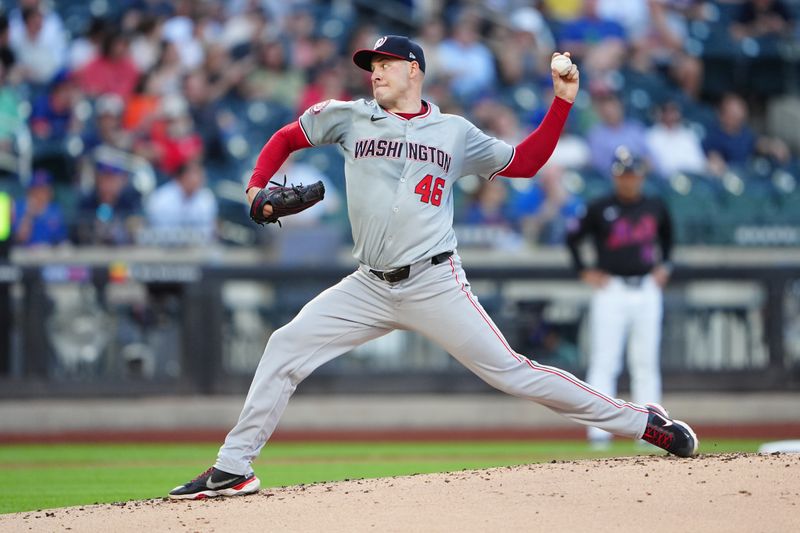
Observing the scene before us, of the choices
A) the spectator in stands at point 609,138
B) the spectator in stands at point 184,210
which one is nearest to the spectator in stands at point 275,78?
the spectator in stands at point 184,210

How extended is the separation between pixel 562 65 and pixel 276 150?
135cm

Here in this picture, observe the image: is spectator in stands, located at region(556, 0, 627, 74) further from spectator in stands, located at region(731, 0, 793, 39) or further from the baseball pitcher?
the baseball pitcher

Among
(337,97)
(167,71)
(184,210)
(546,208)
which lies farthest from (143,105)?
(546,208)

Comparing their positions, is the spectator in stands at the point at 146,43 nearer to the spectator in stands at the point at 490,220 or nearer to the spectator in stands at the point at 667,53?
the spectator in stands at the point at 490,220

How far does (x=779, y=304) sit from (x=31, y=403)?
260 inches

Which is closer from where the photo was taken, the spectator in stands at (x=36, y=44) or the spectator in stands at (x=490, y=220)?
the spectator in stands at (x=490, y=220)

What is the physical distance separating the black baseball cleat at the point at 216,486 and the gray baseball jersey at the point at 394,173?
1140mm

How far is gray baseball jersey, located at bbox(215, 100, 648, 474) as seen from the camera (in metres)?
5.77

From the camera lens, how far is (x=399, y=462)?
898 cm

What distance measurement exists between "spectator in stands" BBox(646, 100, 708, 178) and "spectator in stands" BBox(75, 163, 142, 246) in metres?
5.66

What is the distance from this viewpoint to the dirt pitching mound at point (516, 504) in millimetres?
5164

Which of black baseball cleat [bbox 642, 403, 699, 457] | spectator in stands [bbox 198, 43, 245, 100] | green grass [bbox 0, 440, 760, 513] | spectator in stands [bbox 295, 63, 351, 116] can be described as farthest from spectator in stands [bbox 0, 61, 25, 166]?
black baseball cleat [bbox 642, 403, 699, 457]

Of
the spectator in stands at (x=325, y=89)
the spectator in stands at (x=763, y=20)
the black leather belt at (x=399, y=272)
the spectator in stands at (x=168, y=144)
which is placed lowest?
the black leather belt at (x=399, y=272)

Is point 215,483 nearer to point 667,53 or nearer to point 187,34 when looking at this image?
point 187,34
